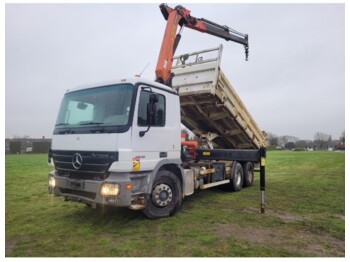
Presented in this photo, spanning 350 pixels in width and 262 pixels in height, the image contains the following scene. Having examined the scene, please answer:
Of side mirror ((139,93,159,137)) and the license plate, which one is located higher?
side mirror ((139,93,159,137))

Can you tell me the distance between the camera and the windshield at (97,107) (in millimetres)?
4664

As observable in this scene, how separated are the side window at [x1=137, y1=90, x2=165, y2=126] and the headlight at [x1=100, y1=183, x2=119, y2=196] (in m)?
1.16

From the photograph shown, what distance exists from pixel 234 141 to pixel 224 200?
2423 millimetres

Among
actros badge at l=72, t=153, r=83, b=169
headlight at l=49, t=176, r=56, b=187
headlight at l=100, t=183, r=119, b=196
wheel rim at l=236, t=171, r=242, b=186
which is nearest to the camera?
headlight at l=100, t=183, r=119, b=196

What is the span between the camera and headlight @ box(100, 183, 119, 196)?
14.5 ft

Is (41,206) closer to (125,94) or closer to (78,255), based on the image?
(78,255)

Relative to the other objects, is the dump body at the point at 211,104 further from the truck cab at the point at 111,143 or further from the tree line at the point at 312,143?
the tree line at the point at 312,143

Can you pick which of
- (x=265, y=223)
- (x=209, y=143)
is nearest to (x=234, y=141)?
(x=209, y=143)

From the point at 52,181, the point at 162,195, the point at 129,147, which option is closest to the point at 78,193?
the point at 52,181

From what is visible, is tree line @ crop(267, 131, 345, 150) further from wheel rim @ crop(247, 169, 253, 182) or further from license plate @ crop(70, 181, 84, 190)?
license plate @ crop(70, 181, 84, 190)

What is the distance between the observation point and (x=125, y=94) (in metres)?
4.73

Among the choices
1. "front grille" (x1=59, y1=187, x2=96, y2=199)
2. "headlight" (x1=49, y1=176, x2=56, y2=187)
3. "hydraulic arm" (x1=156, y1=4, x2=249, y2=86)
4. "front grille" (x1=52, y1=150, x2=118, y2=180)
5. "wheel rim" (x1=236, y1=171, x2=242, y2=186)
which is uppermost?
"hydraulic arm" (x1=156, y1=4, x2=249, y2=86)

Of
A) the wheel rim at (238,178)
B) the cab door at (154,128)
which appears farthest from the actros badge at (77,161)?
the wheel rim at (238,178)

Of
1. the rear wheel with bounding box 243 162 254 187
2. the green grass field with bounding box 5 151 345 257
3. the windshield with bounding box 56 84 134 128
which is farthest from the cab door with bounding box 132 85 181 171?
the rear wheel with bounding box 243 162 254 187
